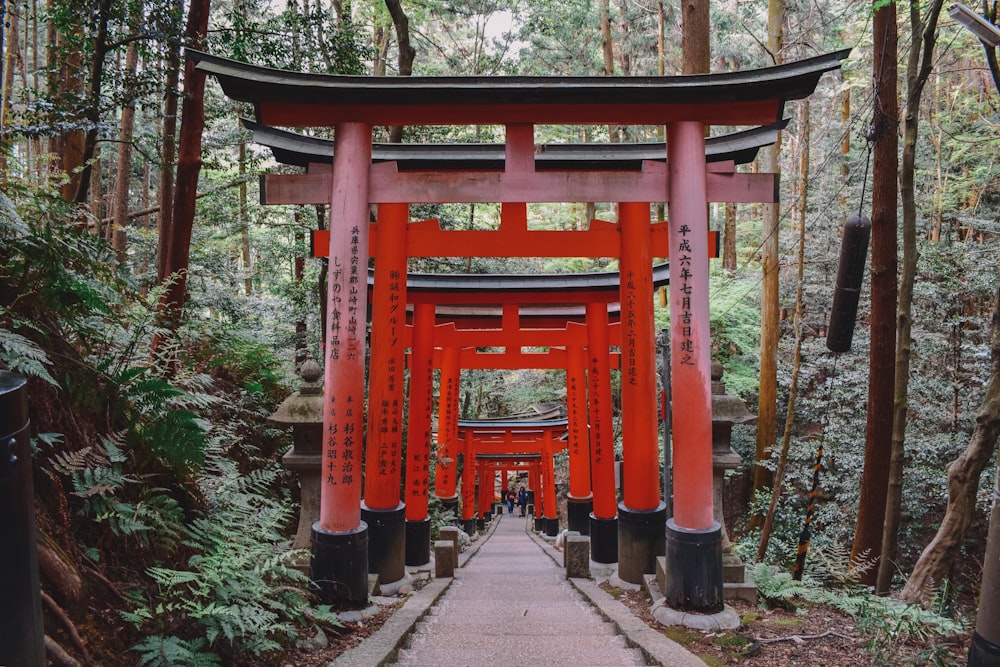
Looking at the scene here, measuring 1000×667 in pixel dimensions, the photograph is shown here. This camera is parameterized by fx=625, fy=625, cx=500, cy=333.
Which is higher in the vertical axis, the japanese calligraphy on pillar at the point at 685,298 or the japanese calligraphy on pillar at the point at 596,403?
the japanese calligraphy on pillar at the point at 685,298

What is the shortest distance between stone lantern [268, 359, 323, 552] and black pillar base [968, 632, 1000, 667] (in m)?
5.73

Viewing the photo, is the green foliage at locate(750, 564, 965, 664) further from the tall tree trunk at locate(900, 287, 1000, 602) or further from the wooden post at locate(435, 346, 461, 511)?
the wooden post at locate(435, 346, 461, 511)

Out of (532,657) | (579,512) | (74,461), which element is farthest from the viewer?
(579,512)

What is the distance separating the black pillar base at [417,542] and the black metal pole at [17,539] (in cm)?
877

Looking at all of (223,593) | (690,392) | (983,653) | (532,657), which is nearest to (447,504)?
(690,392)

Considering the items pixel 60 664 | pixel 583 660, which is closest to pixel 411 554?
pixel 583 660

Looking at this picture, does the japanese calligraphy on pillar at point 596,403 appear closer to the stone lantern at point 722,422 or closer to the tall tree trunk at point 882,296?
the stone lantern at point 722,422

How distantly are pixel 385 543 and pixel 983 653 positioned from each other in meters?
6.16

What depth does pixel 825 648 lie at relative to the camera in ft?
15.4

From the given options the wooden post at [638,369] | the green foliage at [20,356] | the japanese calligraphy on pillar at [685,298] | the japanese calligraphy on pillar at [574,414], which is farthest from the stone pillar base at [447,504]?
the green foliage at [20,356]

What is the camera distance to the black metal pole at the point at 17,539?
167cm

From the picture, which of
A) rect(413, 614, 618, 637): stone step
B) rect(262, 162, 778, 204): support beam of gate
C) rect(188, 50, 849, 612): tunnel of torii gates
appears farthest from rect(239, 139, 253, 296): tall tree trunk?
rect(413, 614, 618, 637): stone step

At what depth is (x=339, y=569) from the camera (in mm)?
5816

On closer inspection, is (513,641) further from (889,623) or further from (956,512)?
(956,512)
